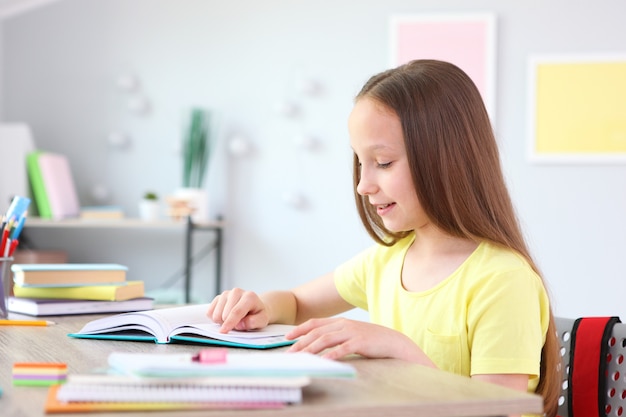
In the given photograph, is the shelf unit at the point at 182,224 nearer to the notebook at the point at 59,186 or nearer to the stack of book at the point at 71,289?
the notebook at the point at 59,186

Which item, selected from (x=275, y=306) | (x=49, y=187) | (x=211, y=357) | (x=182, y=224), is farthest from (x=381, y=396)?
(x=49, y=187)

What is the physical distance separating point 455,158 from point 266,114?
9.91 ft

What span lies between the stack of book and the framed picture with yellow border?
2.78m

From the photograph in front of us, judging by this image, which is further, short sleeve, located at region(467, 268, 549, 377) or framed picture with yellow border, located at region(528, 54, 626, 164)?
framed picture with yellow border, located at region(528, 54, 626, 164)

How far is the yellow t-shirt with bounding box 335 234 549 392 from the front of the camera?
3.81ft

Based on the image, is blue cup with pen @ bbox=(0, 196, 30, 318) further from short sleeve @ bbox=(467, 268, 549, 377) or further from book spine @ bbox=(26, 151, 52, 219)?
book spine @ bbox=(26, 151, 52, 219)

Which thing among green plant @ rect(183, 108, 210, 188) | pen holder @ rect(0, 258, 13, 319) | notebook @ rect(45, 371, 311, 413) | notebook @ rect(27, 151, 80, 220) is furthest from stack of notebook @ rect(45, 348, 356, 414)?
green plant @ rect(183, 108, 210, 188)

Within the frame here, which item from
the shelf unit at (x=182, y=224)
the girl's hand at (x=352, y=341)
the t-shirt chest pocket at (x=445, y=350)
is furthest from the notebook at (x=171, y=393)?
the shelf unit at (x=182, y=224)

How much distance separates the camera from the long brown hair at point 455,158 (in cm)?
127

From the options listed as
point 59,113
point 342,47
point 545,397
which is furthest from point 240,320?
point 59,113

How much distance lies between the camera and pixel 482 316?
3.98 feet

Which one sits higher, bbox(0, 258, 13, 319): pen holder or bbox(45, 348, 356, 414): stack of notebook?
bbox(45, 348, 356, 414): stack of notebook

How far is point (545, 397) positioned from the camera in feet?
4.02

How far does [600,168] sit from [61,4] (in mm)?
2680
